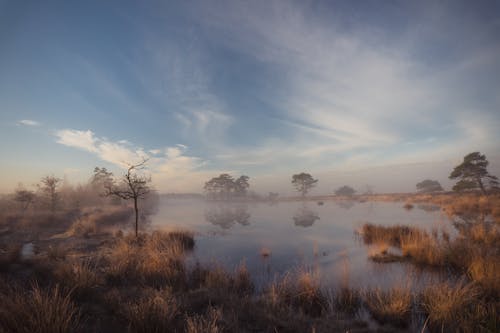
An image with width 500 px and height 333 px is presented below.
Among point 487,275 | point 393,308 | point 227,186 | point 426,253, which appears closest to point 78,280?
point 393,308

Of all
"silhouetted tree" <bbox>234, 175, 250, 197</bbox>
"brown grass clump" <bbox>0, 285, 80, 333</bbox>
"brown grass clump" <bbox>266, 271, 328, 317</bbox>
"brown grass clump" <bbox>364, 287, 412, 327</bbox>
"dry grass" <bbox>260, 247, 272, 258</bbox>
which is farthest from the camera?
"silhouetted tree" <bbox>234, 175, 250, 197</bbox>

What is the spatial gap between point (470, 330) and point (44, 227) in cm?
2445

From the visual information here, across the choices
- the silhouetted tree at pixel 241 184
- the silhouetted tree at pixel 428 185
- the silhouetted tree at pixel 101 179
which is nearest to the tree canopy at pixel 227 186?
the silhouetted tree at pixel 241 184

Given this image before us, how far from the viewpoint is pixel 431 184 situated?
2559 inches

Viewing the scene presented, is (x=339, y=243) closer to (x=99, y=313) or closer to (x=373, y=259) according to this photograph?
(x=373, y=259)

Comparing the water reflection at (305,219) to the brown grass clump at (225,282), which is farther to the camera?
the water reflection at (305,219)

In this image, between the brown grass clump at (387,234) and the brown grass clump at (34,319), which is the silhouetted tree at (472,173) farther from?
the brown grass clump at (34,319)

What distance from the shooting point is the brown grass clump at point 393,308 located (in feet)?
12.3

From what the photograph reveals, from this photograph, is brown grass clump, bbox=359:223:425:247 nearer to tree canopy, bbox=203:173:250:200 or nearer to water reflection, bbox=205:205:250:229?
water reflection, bbox=205:205:250:229

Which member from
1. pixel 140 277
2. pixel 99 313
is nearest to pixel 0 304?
pixel 99 313

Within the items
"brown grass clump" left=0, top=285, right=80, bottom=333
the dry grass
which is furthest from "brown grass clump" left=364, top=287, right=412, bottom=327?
"brown grass clump" left=0, top=285, right=80, bottom=333

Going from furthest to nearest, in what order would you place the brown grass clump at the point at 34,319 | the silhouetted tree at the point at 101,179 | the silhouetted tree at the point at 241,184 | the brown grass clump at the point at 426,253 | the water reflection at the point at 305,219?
the silhouetted tree at the point at 241,184 < the silhouetted tree at the point at 101,179 < the water reflection at the point at 305,219 < the brown grass clump at the point at 426,253 < the brown grass clump at the point at 34,319

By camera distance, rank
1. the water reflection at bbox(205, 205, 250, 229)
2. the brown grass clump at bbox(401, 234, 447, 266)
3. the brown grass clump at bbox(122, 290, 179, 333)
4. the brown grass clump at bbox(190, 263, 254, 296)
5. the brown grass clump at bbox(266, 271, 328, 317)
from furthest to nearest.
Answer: the water reflection at bbox(205, 205, 250, 229), the brown grass clump at bbox(401, 234, 447, 266), the brown grass clump at bbox(190, 263, 254, 296), the brown grass clump at bbox(266, 271, 328, 317), the brown grass clump at bbox(122, 290, 179, 333)

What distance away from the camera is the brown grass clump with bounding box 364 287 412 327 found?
373cm
